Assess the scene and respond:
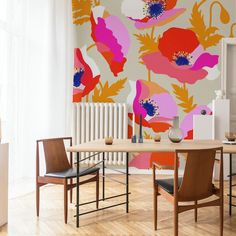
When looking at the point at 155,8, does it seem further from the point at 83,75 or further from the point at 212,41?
the point at 83,75

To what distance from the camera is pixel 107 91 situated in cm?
557

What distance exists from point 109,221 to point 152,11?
3.52 m

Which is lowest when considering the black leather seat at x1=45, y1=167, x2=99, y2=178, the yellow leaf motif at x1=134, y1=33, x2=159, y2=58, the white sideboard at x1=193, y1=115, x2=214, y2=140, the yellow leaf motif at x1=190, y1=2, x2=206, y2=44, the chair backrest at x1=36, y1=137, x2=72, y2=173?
the black leather seat at x1=45, y1=167, x2=99, y2=178

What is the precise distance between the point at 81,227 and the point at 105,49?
3215 millimetres

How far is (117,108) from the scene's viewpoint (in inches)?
215

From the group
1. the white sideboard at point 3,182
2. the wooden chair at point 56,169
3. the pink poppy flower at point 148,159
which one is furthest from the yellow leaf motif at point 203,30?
the white sideboard at point 3,182

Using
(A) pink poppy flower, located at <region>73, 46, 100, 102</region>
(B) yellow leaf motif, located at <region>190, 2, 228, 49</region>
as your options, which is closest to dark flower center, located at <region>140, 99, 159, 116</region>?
(A) pink poppy flower, located at <region>73, 46, 100, 102</region>

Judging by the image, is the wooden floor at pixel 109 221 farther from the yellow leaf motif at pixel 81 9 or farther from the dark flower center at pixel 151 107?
the yellow leaf motif at pixel 81 9

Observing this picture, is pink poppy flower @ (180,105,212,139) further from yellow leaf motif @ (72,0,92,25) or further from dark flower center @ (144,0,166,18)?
yellow leaf motif @ (72,0,92,25)

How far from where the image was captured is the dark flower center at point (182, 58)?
5.48 m

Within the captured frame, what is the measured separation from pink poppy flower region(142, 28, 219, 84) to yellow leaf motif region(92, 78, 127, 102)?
0.59 metres

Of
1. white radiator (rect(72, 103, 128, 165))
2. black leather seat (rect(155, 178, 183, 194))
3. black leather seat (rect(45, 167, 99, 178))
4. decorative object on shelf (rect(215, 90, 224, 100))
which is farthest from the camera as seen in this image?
white radiator (rect(72, 103, 128, 165))

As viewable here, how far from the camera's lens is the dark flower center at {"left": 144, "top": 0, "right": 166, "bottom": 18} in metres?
5.53

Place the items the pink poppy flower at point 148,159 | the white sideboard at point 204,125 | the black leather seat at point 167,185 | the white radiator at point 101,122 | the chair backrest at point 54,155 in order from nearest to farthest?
the black leather seat at point 167,185
the chair backrest at point 54,155
the white sideboard at point 204,125
the white radiator at point 101,122
the pink poppy flower at point 148,159
